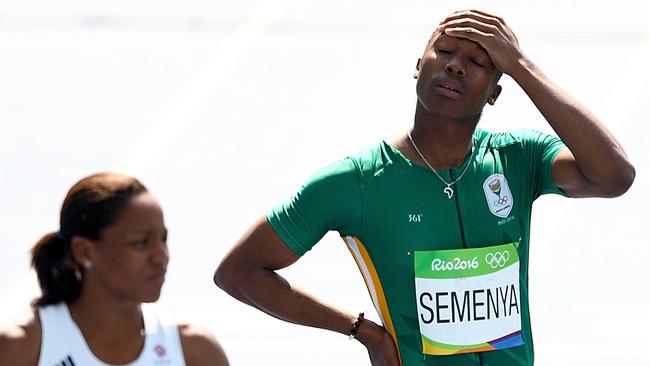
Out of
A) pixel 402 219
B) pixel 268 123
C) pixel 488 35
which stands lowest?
pixel 402 219

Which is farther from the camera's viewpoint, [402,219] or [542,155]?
[542,155]

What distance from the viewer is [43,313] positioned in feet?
15.0

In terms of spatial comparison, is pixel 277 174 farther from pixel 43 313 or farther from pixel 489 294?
pixel 43 313

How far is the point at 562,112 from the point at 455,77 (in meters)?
0.37

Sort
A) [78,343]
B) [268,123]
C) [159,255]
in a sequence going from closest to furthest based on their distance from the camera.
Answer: [159,255] < [78,343] < [268,123]

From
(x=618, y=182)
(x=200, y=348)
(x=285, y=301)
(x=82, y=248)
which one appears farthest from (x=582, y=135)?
(x=82, y=248)

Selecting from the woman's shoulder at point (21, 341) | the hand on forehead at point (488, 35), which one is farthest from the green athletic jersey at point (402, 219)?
the woman's shoulder at point (21, 341)

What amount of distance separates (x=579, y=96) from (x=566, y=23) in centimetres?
319

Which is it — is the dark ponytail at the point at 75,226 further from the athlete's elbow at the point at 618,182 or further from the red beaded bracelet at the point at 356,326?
the athlete's elbow at the point at 618,182

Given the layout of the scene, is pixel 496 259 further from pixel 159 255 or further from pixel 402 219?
pixel 159 255

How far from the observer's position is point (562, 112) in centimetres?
541

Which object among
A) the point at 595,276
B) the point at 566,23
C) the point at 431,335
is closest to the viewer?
the point at 431,335

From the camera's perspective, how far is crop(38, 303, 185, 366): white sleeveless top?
451cm

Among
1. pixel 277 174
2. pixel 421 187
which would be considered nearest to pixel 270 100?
pixel 277 174
